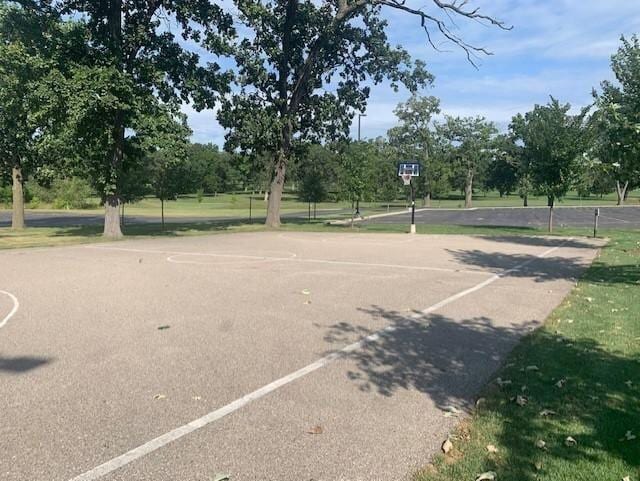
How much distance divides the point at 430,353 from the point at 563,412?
1.90m

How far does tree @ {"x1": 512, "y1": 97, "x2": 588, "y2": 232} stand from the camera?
953 inches

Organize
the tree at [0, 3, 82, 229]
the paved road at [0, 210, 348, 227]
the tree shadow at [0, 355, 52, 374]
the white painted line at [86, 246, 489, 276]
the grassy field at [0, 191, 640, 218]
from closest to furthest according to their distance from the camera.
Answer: the tree shadow at [0, 355, 52, 374] → the white painted line at [86, 246, 489, 276] → the tree at [0, 3, 82, 229] → the paved road at [0, 210, 348, 227] → the grassy field at [0, 191, 640, 218]

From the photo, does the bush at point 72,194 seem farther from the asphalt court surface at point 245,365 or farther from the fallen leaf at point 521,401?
the fallen leaf at point 521,401

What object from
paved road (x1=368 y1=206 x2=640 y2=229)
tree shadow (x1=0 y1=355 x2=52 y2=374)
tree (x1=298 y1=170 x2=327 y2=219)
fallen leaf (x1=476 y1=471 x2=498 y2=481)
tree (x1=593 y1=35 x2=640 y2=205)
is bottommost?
paved road (x1=368 y1=206 x2=640 y2=229)

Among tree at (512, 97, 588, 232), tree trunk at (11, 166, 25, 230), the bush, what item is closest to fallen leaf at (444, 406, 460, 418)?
tree at (512, 97, 588, 232)

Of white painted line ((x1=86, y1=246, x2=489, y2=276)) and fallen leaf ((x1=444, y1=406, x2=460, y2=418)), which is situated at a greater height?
fallen leaf ((x1=444, y1=406, x2=460, y2=418))

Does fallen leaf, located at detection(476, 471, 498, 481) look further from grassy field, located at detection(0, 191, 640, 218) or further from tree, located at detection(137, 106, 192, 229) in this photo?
grassy field, located at detection(0, 191, 640, 218)

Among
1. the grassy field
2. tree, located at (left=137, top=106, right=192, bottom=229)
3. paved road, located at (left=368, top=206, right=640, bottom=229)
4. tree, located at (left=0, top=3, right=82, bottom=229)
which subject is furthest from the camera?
the grassy field

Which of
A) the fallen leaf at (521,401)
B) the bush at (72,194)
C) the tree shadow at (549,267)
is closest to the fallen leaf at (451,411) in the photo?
the fallen leaf at (521,401)

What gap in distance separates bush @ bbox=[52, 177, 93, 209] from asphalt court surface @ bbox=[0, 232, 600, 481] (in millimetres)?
46955

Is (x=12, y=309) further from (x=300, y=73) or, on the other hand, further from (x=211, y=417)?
(x=300, y=73)

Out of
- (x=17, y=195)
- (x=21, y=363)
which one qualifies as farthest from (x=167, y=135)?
(x=21, y=363)

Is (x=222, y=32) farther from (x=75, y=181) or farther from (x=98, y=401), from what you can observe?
(x=75, y=181)

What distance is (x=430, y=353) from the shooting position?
609 centimetres
